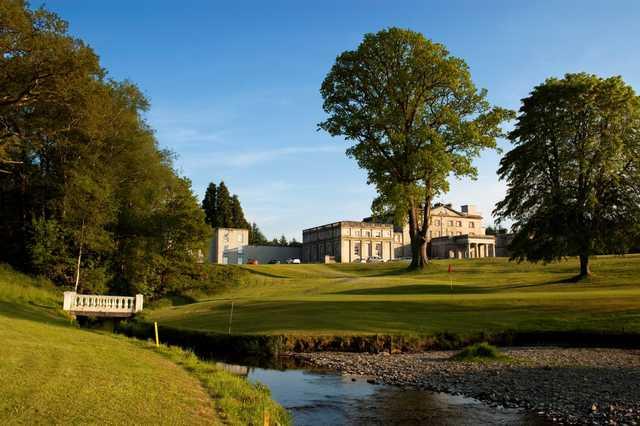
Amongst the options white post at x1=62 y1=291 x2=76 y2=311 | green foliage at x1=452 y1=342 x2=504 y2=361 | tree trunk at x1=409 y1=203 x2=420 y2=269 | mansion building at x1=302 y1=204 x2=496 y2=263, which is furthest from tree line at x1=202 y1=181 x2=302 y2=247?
green foliage at x1=452 y1=342 x2=504 y2=361

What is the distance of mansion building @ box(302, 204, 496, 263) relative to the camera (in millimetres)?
109062

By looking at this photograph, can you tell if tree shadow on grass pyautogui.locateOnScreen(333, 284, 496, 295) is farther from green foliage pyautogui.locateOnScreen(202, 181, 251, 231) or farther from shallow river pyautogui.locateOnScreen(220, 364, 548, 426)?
green foliage pyautogui.locateOnScreen(202, 181, 251, 231)

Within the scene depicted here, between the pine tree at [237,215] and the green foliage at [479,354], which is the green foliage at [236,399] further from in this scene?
the pine tree at [237,215]

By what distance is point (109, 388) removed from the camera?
9953mm

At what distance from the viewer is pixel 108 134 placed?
4375cm

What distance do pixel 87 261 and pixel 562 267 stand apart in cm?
4679

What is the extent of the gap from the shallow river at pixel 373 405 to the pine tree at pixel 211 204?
9159cm

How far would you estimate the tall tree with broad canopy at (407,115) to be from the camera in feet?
152

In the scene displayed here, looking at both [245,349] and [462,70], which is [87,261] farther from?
[462,70]

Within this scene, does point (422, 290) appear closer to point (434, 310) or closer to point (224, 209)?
point (434, 310)

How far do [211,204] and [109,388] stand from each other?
330 ft

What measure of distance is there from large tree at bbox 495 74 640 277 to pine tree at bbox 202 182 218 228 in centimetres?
7372

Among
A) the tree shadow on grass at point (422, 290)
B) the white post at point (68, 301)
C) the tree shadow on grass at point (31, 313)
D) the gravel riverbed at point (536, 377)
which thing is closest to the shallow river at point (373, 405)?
the gravel riverbed at point (536, 377)

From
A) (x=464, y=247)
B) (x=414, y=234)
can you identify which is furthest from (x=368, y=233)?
(x=414, y=234)
